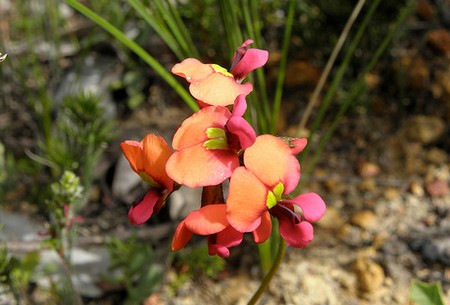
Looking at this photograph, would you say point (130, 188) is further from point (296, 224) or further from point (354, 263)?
point (296, 224)

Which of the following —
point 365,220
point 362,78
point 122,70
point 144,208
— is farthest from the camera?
point 122,70

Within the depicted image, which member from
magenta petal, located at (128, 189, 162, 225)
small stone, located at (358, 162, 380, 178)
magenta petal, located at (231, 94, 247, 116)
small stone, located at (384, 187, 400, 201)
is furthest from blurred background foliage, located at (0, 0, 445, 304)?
magenta petal, located at (231, 94, 247, 116)

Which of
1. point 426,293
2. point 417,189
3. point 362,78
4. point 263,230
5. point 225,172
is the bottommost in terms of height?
point 417,189

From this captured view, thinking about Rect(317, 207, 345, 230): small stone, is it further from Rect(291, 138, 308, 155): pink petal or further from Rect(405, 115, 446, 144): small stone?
Rect(291, 138, 308, 155): pink petal

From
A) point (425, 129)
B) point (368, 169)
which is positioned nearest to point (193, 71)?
point (368, 169)

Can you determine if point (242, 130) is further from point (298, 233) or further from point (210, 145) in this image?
point (298, 233)

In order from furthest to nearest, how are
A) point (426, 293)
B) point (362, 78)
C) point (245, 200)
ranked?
point (362, 78) → point (426, 293) → point (245, 200)
